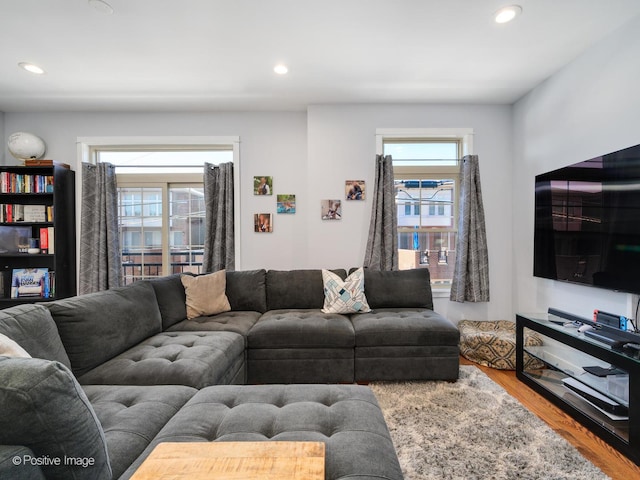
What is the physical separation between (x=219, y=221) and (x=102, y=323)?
6.51 feet

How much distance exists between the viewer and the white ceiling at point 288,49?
2121mm

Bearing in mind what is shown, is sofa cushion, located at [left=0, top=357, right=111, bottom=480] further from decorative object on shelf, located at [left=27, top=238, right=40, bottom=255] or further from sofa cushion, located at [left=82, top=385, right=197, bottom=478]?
decorative object on shelf, located at [left=27, top=238, right=40, bottom=255]

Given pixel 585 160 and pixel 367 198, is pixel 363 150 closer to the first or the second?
pixel 367 198

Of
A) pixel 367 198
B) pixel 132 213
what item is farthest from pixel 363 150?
pixel 132 213

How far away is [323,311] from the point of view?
9.83ft

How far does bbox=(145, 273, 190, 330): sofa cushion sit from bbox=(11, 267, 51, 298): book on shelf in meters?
1.85

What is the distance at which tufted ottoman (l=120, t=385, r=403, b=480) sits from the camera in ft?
3.25

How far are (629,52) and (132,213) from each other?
501 centimetres

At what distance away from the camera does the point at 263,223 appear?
149 inches

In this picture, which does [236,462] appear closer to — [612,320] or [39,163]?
[612,320]

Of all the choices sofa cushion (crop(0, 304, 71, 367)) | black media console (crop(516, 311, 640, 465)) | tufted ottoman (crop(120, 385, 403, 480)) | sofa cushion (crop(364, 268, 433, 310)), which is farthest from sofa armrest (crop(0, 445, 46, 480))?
sofa cushion (crop(364, 268, 433, 310))

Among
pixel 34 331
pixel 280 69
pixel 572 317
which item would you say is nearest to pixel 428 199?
pixel 572 317

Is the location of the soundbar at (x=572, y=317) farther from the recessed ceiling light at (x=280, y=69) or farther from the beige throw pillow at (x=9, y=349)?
the beige throw pillow at (x=9, y=349)

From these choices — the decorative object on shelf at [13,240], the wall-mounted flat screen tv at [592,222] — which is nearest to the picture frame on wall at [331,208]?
the wall-mounted flat screen tv at [592,222]
